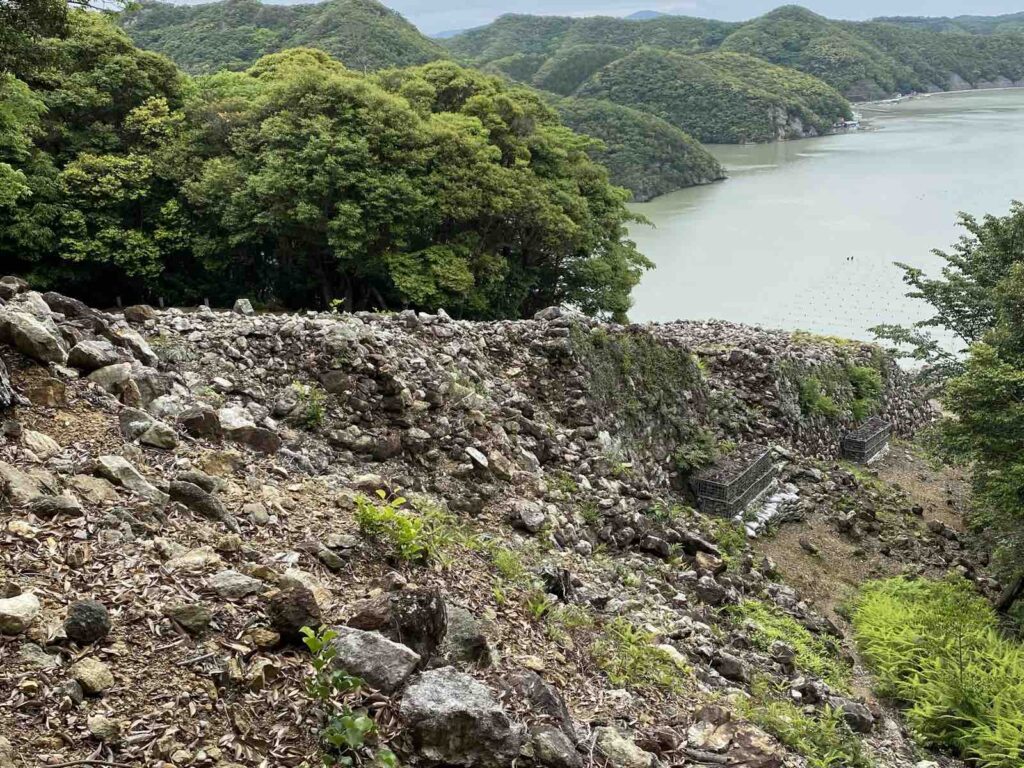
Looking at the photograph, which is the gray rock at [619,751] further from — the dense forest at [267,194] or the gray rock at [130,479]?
the dense forest at [267,194]

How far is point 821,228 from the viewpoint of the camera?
47.1 metres

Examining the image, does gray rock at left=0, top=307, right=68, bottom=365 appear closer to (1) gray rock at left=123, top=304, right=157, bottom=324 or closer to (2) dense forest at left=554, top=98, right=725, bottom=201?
(1) gray rock at left=123, top=304, right=157, bottom=324

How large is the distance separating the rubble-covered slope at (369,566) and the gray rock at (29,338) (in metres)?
0.02

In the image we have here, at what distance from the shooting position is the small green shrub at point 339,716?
310 cm

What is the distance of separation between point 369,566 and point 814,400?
46.6 ft

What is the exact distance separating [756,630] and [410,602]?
453 cm

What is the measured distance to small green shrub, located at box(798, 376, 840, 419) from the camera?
54.6 feet

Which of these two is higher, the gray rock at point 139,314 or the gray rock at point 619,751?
the gray rock at point 139,314

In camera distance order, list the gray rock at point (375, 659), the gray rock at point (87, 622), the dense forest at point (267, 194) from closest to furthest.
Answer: the gray rock at point (87, 622), the gray rock at point (375, 659), the dense forest at point (267, 194)

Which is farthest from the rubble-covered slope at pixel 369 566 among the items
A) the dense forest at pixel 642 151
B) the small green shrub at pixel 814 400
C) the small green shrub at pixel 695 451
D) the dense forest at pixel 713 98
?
the dense forest at pixel 713 98

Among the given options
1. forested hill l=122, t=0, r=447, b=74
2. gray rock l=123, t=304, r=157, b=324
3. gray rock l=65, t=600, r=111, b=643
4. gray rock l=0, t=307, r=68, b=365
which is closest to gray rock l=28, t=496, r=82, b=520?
gray rock l=65, t=600, r=111, b=643

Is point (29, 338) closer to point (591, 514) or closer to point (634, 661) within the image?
point (634, 661)

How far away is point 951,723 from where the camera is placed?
722 cm

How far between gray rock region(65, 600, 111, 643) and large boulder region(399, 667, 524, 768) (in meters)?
1.30
